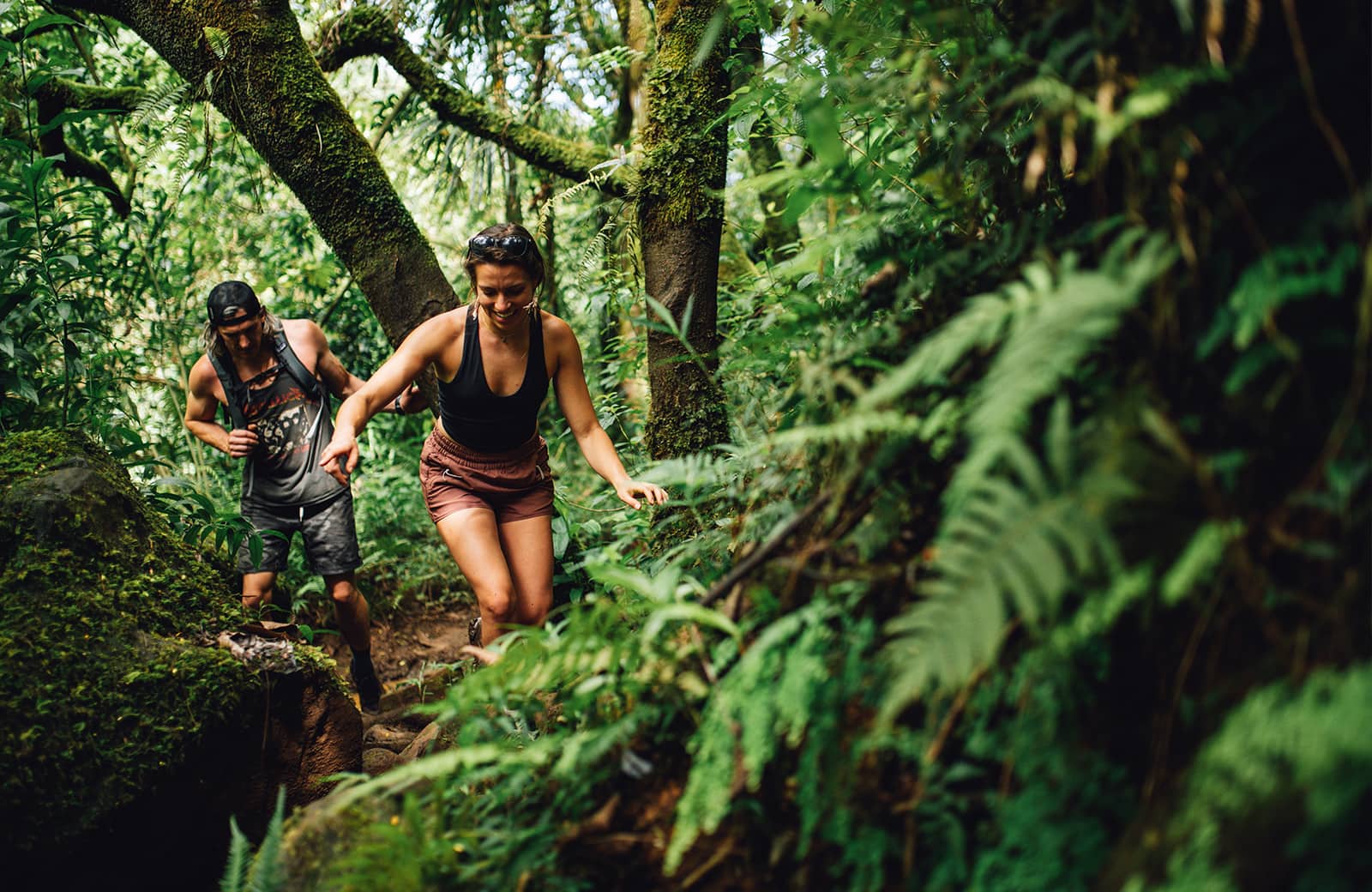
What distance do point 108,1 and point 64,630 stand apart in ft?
10.8

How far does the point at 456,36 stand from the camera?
5.91m

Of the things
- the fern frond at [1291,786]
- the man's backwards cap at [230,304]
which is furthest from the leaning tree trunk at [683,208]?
the fern frond at [1291,786]

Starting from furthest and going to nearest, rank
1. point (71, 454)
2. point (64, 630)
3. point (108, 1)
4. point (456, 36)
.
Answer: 1. point (456, 36)
2. point (108, 1)
3. point (71, 454)
4. point (64, 630)

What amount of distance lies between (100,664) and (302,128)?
260 centimetres

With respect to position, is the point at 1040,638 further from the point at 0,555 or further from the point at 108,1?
the point at 108,1

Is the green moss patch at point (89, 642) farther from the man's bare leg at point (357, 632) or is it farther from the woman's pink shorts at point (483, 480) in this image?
the man's bare leg at point (357, 632)

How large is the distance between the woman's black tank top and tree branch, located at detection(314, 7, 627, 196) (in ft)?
6.11

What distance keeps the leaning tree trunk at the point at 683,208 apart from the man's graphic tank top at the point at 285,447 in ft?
7.66

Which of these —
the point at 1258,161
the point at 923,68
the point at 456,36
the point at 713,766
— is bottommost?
the point at 713,766

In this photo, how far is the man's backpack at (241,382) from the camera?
477cm

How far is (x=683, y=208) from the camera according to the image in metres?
3.64

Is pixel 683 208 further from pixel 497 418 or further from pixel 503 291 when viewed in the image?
pixel 497 418

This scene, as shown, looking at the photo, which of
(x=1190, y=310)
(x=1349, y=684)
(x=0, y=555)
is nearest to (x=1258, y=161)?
(x=1190, y=310)

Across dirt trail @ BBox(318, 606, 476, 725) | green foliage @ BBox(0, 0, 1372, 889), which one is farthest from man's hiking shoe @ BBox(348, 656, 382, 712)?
green foliage @ BBox(0, 0, 1372, 889)
